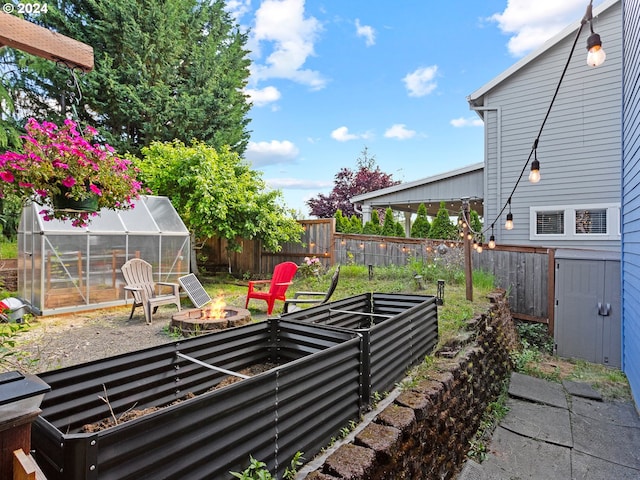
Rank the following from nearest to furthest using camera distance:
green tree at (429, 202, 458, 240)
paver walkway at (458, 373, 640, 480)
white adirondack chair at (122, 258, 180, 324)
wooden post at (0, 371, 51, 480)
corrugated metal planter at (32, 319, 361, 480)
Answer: wooden post at (0, 371, 51, 480)
corrugated metal planter at (32, 319, 361, 480)
paver walkway at (458, 373, 640, 480)
white adirondack chair at (122, 258, 180, 324)
green tree at (429, 202, 458, 240)

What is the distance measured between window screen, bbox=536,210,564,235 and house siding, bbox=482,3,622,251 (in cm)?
21

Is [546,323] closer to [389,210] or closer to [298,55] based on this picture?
[389,210]

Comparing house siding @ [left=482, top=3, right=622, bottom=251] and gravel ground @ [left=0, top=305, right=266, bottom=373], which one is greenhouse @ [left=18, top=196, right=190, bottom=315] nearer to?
gravel ground @ [left=0, top=305, right=266, bottom=373]

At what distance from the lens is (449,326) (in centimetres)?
444

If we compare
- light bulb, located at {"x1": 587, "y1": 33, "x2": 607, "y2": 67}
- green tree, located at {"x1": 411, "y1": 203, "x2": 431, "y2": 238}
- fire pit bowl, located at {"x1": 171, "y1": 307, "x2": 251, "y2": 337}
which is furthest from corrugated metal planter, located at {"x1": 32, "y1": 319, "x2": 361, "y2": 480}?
green tree, located at {"x1": 411, "y1": 203, "x2": 431, "y2": 238}

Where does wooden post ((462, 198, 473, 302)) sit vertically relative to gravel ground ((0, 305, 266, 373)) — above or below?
above

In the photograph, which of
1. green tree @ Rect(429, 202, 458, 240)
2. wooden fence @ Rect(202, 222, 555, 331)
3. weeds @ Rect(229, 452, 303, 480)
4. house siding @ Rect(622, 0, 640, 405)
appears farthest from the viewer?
green tree @ Rect(429, 202, 458, 240)

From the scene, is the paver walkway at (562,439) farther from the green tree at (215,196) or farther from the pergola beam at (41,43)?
the green tree at (215,196)

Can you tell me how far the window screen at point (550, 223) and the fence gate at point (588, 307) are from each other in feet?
5.35

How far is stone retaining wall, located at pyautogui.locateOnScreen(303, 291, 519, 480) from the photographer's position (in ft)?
6.28

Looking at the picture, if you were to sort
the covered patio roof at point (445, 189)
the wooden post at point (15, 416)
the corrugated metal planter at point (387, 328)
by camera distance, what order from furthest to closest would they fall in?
the covered patio roof at point (445, 189)
the corrugated metal planter at point (387, 328)
the wooden post at point (15, 416)

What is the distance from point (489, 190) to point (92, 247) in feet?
28.2

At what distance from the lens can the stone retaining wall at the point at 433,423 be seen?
1913 millimetres

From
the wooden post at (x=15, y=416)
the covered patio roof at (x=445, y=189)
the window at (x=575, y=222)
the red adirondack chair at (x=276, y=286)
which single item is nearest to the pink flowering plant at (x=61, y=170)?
the wooden post at (x=15, y=416)
